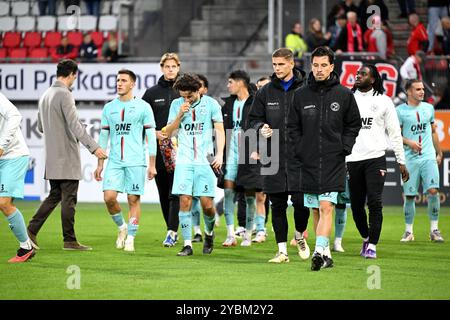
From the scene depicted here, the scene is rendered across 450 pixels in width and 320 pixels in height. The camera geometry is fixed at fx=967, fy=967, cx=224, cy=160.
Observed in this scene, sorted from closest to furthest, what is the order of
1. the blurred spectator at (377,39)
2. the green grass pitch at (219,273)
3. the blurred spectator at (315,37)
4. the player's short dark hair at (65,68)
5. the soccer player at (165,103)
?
the green grass pitch at (219,273)
the player's short dark hair at (65,68)
the soccer player at (165,103)
the blurred spectator at (377,39)
the blurred spectator at (315,37)

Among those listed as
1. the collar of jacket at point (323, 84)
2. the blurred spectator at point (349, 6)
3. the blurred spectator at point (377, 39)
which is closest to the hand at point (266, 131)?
the collar of jacket at point (323, 84)

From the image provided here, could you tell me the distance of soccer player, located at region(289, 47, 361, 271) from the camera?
425 inches

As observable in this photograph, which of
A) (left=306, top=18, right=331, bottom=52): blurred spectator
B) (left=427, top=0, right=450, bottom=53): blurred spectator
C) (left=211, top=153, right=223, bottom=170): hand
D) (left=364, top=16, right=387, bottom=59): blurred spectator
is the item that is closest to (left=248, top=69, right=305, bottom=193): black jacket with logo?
(left=211, top=153, right=223, bottom=170): hand

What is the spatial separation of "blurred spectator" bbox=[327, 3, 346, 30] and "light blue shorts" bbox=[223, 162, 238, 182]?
10692 millimetres

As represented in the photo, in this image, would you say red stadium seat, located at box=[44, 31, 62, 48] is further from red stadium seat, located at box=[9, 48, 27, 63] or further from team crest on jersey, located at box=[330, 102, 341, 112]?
team crest on jersey, located at box=[330, 102, 341, 112]

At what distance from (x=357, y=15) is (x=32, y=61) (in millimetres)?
8290

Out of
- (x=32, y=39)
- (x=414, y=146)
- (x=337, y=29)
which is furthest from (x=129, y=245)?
(x=32, y=39)

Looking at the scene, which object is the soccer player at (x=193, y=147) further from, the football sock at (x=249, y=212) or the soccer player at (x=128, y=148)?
the football sock at (x=249, y=212)

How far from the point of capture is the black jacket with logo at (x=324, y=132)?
10.8m

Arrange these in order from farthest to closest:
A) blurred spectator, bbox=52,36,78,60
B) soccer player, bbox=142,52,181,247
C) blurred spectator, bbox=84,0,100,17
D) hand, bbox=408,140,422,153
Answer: blurred spectator, bbox=84,0,100,17 < blurred spectator, bbox=52,36,78,60 < hand, bbox=408,140,422,153 < soccer player, bbox=142,52,181,247

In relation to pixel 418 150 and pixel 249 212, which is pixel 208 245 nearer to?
pixel 249 212

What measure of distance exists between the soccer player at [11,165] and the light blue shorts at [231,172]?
377 centimetres
